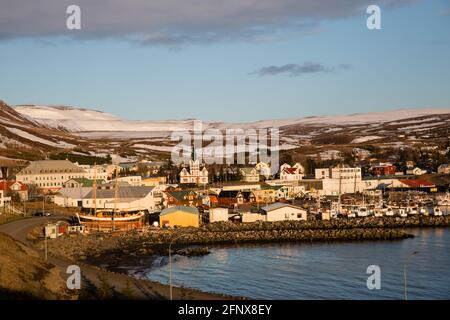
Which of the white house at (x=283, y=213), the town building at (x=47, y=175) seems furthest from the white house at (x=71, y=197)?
the white house at (x=283, y=213)

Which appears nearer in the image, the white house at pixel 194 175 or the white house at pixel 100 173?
the white house at pixel 100 173

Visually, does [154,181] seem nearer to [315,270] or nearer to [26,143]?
[315,270]

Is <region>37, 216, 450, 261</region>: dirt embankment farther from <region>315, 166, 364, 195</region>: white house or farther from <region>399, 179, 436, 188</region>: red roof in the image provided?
<region>399, 179, 436, 188</region>: red roof

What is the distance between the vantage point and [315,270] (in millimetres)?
11039

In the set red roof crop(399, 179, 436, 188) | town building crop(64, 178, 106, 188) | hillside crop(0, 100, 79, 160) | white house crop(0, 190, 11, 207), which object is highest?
hillside crop(0, 100, 79, 160)

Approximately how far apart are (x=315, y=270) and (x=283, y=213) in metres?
6.22

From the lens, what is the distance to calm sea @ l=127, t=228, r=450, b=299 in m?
9.58

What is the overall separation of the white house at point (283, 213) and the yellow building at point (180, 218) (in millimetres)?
1796

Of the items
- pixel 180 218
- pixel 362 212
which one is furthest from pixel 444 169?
pixel 180 218

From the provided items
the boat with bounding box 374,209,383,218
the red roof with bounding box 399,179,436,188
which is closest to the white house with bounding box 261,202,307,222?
the boat with bounding box 374,209,383,218

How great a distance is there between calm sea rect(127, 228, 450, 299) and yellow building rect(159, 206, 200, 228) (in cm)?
278

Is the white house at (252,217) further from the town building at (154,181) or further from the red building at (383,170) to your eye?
the red building at (383,170)

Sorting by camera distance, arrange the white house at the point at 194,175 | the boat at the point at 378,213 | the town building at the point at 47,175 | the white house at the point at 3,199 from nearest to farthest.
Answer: the boat at the point at 378,213
the white house at the point at 3,199
the town building at the point at 47,175
the white house at the point at 194,175

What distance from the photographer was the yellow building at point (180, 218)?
1638 centimetres
